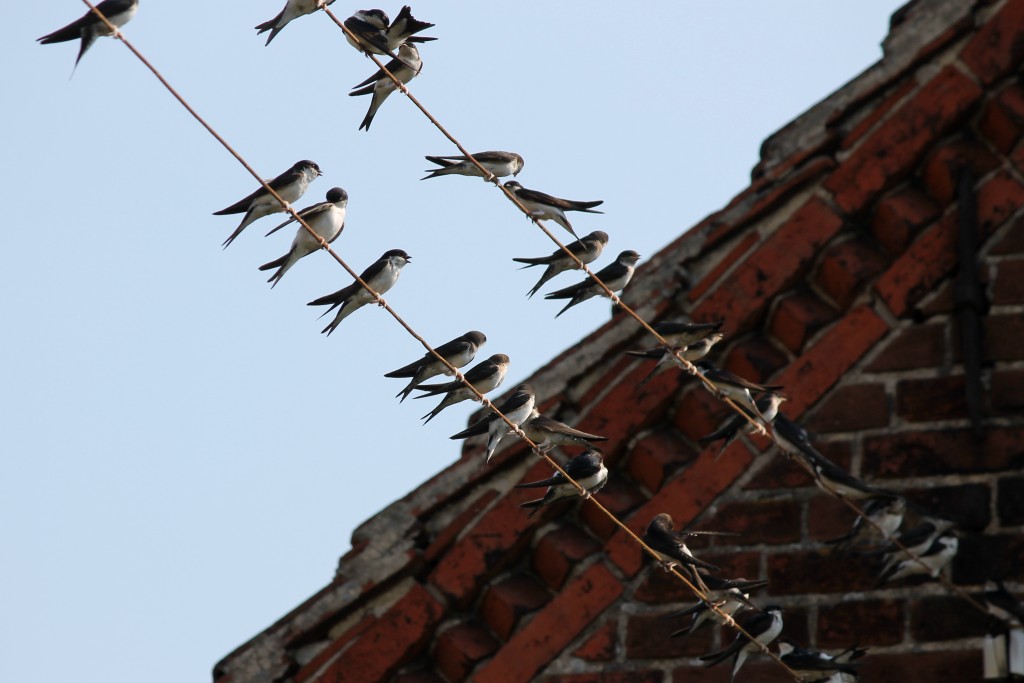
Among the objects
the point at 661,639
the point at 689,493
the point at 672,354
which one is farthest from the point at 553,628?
the point at 672,354

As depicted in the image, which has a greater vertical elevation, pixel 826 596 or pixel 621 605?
pixel 621 605

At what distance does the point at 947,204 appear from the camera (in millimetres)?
7637

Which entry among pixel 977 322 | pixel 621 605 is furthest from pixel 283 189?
pixel 977 322

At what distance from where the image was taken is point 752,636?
6.93 meters

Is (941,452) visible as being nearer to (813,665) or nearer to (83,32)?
(813,665)

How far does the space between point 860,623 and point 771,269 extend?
4.50ft

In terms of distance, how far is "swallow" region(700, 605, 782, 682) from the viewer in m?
6.99

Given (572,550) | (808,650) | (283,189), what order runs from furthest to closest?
1. (283,189)
2. (572,550)
3. (808,650)

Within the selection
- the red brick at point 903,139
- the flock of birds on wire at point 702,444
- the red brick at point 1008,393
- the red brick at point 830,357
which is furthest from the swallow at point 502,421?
the red brick at point 1008,393

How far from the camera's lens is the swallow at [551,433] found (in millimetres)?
7438

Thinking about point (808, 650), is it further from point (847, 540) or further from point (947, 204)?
point (947, 204)

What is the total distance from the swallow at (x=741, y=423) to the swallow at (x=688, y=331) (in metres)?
0.31

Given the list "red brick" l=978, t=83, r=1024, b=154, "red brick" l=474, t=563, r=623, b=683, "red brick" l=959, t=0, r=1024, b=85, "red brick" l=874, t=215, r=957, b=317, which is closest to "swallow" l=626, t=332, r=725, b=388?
"red brick" l=874, t=215, r=957, b=317

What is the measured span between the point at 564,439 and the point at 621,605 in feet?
2.06
